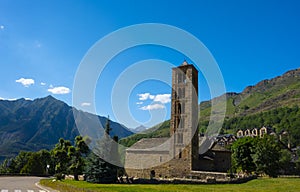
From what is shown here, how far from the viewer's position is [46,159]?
79062 mm

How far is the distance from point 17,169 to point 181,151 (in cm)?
5249

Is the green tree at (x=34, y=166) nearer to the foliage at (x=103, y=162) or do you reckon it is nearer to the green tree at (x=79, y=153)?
the green tree at (x=79, y=153)

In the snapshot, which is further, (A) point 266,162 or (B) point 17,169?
(B) point 17,169

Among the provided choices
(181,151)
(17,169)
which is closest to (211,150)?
(181,151)

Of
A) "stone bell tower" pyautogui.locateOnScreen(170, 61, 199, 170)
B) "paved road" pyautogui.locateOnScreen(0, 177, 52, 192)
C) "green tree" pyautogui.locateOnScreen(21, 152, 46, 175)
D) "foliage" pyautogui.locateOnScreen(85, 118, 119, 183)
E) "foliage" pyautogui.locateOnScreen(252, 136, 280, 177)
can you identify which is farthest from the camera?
"green tree" pyautogui.locateOnScreen(21, 152, 46, 175)

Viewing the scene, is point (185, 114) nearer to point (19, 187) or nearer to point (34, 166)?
point (19, 187)

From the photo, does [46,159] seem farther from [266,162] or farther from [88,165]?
[266,162]

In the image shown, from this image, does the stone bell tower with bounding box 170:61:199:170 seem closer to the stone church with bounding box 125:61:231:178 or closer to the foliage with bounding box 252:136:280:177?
the stone church with bounding box 125:61:231:178

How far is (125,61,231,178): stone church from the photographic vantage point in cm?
5434

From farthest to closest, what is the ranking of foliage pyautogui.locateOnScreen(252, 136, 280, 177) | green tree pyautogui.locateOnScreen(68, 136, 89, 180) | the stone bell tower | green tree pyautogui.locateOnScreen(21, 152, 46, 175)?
green tree pyautogui.locateOnScreen(21, 152, 46, 175) → foliage pyautogui.locateOnScreen(252, 136, 280, 177) → the stone bell tower → green tree pyautogui.locateOnScreen(68, 136, 89, 180)

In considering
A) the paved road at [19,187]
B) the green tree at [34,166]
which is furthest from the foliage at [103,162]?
the green tree at [34,166]

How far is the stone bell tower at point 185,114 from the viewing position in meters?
54.2

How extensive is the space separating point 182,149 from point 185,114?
704 cm

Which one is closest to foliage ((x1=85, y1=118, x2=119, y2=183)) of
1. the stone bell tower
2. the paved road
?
the paved road
